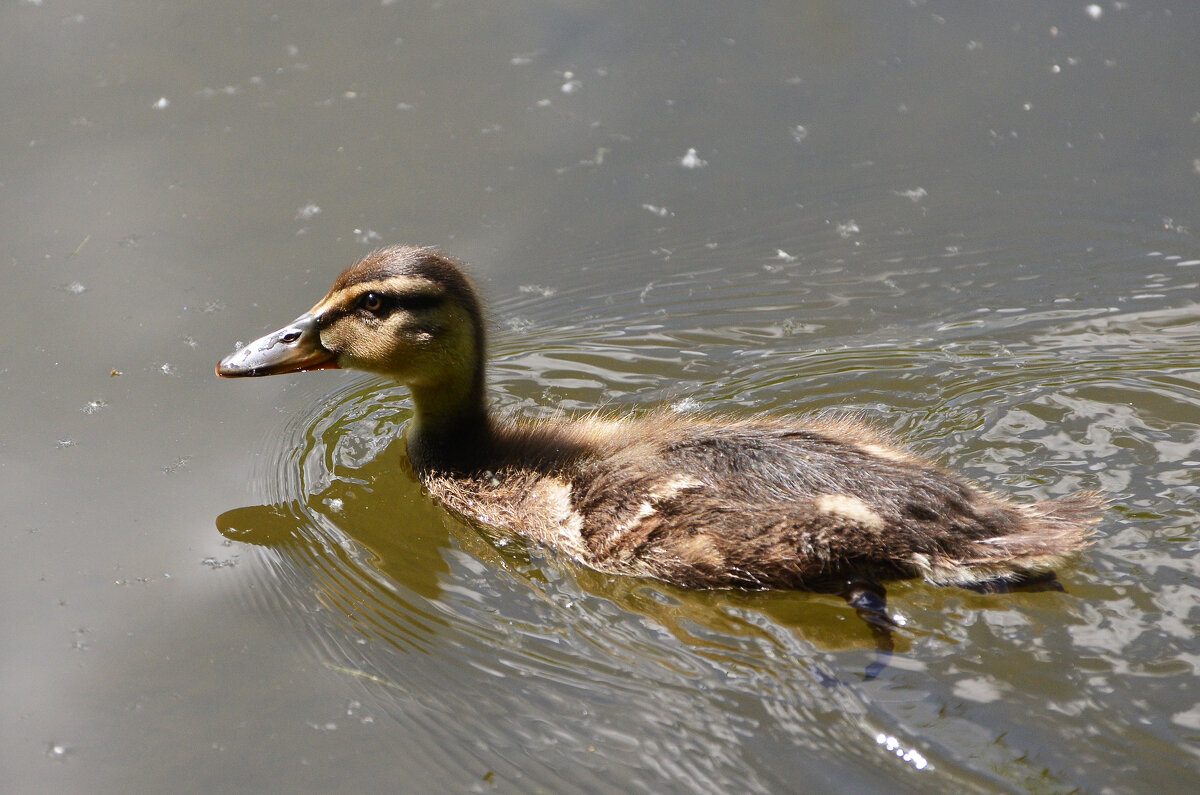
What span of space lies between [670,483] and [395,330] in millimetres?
1198

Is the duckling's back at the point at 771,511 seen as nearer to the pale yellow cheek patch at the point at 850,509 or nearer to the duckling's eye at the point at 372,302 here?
the pale yellow cheek patch at the point at 850,509

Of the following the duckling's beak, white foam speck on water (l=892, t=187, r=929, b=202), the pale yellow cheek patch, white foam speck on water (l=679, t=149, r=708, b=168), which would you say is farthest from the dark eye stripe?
white foam speck on water (l=892, t=187, r=929, b=202)

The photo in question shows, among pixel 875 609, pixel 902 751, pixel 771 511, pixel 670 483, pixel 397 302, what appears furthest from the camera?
pixel 397 302

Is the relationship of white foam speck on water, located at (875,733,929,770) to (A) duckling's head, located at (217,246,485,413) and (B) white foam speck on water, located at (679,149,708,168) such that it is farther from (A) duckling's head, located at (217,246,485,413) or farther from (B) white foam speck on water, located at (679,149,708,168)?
(B) white foam speck on water, located at (679,149,708,168)

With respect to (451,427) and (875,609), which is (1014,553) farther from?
(451,427)

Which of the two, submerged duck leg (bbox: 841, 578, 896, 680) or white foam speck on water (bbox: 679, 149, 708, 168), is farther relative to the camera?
white foam speck on water (bbox: 679, 149, 708, 168)

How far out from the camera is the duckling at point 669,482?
361 cm

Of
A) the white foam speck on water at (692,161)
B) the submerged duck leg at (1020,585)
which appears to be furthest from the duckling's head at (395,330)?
the submerged duck leg at (1020,585)

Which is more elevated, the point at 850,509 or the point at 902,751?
the point at 850,509

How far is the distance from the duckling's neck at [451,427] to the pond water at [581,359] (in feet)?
0.66

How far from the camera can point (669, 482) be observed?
3828mm

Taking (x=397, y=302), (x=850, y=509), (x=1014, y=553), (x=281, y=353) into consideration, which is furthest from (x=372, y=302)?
(x=1014, y=553)

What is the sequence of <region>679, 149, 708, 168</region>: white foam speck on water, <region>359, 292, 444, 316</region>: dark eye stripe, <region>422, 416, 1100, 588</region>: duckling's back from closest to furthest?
<region>422, 416, 1100, 588</region>: duckling's back < <region>359, 292, 444, 316</region>: dark eye stripe < <region>679, 149, 708, 168</region>: white foam speck on water

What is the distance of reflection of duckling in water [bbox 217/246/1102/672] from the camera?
3613mm
